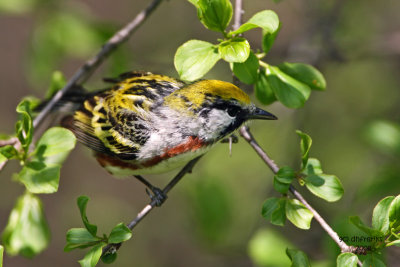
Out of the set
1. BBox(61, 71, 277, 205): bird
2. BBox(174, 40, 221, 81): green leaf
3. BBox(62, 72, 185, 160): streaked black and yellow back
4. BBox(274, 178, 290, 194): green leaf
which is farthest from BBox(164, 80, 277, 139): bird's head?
BBox(274, 178, 290, 194): green leaf

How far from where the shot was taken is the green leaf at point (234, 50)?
2496 millimetres

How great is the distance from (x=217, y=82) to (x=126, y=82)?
104cm

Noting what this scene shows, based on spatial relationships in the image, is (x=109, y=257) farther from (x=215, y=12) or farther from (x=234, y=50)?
(x=215, y=12)

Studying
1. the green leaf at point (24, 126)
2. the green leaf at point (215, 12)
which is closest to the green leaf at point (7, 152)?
the green leaf at point (24, 126)

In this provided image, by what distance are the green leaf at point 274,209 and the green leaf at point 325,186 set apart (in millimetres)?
177

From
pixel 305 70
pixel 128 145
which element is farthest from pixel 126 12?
pixel 305 70

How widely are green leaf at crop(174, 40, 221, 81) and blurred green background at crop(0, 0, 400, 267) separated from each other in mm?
1428

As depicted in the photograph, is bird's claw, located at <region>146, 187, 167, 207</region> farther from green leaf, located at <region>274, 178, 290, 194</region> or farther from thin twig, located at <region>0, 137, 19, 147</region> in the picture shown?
green leaf, located at <region>274, 178, 290, 194</region>

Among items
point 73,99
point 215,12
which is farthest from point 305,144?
point 73,99

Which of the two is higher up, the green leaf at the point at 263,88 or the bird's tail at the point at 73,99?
the bird's tail at the point at 73,99

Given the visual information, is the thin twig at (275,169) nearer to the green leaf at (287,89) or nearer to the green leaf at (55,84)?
the green leaf at (287,89)

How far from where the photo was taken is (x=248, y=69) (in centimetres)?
271

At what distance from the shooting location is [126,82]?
397cm

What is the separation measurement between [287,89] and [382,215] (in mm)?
881
